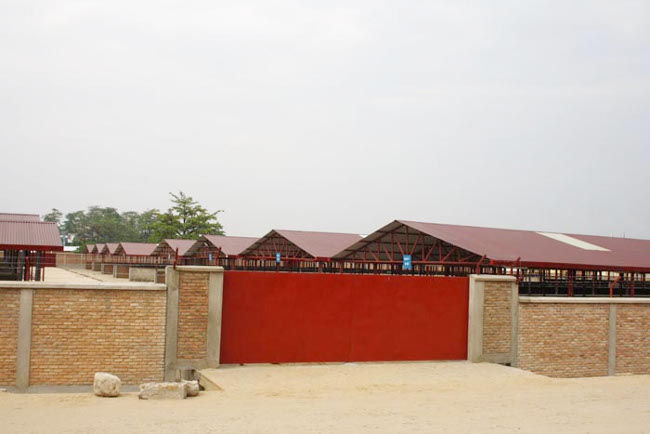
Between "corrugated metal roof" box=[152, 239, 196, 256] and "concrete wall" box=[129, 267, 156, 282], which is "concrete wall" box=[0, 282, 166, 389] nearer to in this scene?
"concrete wall" box=[129, 267, 156, 282]

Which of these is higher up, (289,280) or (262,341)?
(289,280)

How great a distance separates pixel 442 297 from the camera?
15.2m

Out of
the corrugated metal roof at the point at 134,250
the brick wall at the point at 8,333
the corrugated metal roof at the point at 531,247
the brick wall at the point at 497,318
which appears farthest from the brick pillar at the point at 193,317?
the corrugated metal roof at the point at 134,250

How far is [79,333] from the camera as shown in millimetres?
12531

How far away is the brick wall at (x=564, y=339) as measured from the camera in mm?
15492

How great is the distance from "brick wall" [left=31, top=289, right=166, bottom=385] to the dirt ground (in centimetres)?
60

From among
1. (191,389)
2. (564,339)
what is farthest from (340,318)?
(564,339)

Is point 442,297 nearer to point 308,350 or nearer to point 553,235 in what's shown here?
point 308,350

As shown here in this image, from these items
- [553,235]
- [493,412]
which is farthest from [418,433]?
[553,235]

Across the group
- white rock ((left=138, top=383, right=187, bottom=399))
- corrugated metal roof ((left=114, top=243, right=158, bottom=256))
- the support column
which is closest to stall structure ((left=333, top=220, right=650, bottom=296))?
the support column

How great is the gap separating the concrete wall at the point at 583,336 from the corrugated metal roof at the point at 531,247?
5956 mm

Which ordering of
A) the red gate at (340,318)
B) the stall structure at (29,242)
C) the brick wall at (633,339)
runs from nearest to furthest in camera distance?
the red gate at (340,318)
the brick wall at (633,339)
the stall structure at (29,242)

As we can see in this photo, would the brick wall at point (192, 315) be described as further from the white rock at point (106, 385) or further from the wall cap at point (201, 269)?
the white rock at point (106, 385)

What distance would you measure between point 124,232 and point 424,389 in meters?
118
